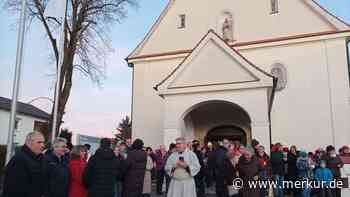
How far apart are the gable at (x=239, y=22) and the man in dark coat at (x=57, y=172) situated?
14.2m

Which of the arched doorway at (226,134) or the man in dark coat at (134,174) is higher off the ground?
the arched doorway at (226,134)

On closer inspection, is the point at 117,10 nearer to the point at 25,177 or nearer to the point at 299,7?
the point at 299,7

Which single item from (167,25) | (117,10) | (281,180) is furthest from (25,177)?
(167,25)

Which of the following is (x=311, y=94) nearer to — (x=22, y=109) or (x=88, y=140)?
(x=88, y=140)

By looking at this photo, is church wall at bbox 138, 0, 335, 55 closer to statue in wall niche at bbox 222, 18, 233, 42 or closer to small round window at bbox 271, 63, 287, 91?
statue in wall niche at bbox 222, 18, 233, 42

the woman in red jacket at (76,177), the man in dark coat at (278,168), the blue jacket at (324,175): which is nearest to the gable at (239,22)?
the man in dark coat at (278,168)

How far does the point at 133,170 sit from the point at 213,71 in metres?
8.11

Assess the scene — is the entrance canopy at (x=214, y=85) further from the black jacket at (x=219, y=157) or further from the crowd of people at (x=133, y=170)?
the black jacket at (x=219, y=157)

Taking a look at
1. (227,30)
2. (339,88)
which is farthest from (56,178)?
(227,30)

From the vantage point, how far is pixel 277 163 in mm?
11797

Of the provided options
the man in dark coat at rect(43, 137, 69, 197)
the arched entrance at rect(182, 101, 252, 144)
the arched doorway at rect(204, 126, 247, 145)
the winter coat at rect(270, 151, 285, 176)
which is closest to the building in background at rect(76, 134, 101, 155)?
the man in dark coat at rect(43, 137, 69, 197)

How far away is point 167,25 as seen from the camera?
21.2 meters

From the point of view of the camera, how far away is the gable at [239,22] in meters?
17.9

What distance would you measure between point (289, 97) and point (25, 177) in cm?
1448
